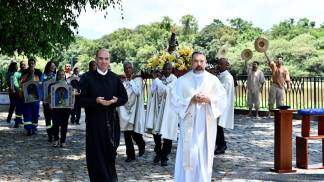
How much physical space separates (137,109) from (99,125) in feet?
13.1

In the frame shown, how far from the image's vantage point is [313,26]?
246 feet

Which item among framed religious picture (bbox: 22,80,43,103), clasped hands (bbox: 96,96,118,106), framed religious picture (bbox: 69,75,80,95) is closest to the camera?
clasped hands (bbox: 96,96,118,106)

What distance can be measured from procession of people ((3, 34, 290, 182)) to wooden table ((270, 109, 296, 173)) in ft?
3.12

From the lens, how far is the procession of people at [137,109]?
817 cm

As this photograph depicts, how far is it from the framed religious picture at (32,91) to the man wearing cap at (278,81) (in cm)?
769

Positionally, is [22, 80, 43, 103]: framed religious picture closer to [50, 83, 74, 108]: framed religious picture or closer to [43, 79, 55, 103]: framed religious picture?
[43, 79, 55, 103]: framed religious picture

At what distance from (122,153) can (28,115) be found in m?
4.28

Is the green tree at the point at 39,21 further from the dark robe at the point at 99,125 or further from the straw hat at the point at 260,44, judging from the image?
the dark robe at the point at 99,125

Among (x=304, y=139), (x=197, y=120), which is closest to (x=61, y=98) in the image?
(x=304, y=139)

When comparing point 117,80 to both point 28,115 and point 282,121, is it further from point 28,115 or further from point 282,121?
point 28,115

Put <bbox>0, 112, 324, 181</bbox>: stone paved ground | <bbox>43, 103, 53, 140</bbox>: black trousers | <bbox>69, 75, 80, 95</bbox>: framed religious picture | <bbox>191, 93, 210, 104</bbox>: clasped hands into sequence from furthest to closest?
<bbox>43, 103, 53, 140</bbox>: black trousers → <bbox>69, 75, 80, 95</bbox>: framed religious picture → <bbox>0, 112, 324, 181</bbox>: stone paved ground → <bbox>191, 93, 210, 104</bbox>: clasped hands

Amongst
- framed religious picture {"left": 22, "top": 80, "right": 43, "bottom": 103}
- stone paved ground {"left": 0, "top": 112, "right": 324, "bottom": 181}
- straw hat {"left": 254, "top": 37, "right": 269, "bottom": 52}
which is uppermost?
straw hat {"left": 254, "top": 37, "right": 269, "bottom": 52}

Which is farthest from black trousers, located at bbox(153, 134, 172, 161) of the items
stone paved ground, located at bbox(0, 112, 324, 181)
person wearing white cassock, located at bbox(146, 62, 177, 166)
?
stone paved ground, located at bbox(0, 112, 324, 181)

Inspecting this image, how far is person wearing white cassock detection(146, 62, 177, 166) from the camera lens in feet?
37.3
